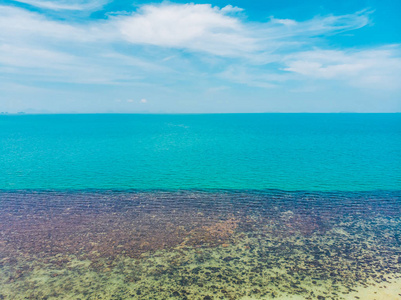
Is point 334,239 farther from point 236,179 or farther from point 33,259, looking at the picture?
point 33,259

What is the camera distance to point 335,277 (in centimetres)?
1356

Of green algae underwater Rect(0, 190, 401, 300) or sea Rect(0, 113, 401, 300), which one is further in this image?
sea Rect(0, 113, 401, 300)

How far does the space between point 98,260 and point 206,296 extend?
6.71 metres

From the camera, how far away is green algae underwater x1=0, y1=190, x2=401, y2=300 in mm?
12891

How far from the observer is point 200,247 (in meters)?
16.4

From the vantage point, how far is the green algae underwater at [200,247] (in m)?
12.9

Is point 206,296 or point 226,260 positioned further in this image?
point 226,260

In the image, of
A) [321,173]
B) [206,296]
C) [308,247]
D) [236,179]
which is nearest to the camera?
[206,296]

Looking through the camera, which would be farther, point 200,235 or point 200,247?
point 200,235

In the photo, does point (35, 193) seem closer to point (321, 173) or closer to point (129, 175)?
point (129, 175)

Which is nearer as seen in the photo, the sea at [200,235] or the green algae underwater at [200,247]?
the green algae underwater at [200,247]

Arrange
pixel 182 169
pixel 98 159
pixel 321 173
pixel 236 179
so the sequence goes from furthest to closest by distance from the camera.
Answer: pixel 98 159 < pixel 182 169 < pixel 321 173 < pixel 236 179

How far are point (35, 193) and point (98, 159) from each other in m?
19.4

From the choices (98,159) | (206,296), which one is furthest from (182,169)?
(206,296)
